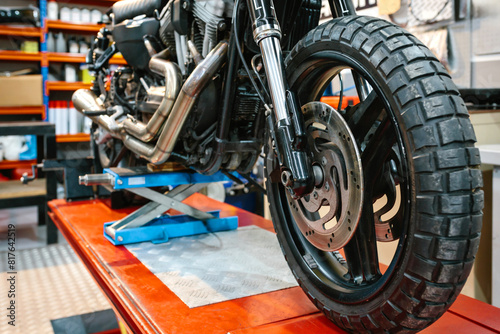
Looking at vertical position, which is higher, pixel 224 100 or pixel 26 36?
pixel 26 36

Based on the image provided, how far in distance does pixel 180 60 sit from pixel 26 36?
416 cm

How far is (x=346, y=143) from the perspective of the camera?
1063 mm

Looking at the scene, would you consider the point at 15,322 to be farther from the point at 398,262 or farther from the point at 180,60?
the point at 398,262

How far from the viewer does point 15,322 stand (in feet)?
7.48

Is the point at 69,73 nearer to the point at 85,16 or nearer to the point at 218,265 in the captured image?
the point at 85,16

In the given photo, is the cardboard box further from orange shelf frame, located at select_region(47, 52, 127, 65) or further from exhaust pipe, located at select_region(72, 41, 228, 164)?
exhaust pipe, located at select_region(72, 41, 228, 164)

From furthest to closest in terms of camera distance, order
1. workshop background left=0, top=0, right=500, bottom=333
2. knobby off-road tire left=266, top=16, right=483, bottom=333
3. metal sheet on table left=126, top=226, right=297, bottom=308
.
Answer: workshop background left=0, top=0, right=500, bottom=333
metal sheet on table left=126, top=226, right=297, bottom=308
knobby off-road tire left=266, top=16, right=483, bottom=333

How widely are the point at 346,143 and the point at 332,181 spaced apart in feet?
0.33

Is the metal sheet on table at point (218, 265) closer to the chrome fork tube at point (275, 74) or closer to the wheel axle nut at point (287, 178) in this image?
the wheel axle nut at point (287, 178)

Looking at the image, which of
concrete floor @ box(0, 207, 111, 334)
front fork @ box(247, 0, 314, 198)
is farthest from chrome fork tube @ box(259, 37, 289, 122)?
concrete floor @ box(0, 207, 111, 334)

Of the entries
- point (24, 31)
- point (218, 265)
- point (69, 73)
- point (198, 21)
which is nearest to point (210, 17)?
point (198, 21)

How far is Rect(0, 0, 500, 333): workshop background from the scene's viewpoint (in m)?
2.27

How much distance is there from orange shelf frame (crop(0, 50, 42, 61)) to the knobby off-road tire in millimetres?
4938

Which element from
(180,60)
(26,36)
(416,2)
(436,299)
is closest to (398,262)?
(436,299)
